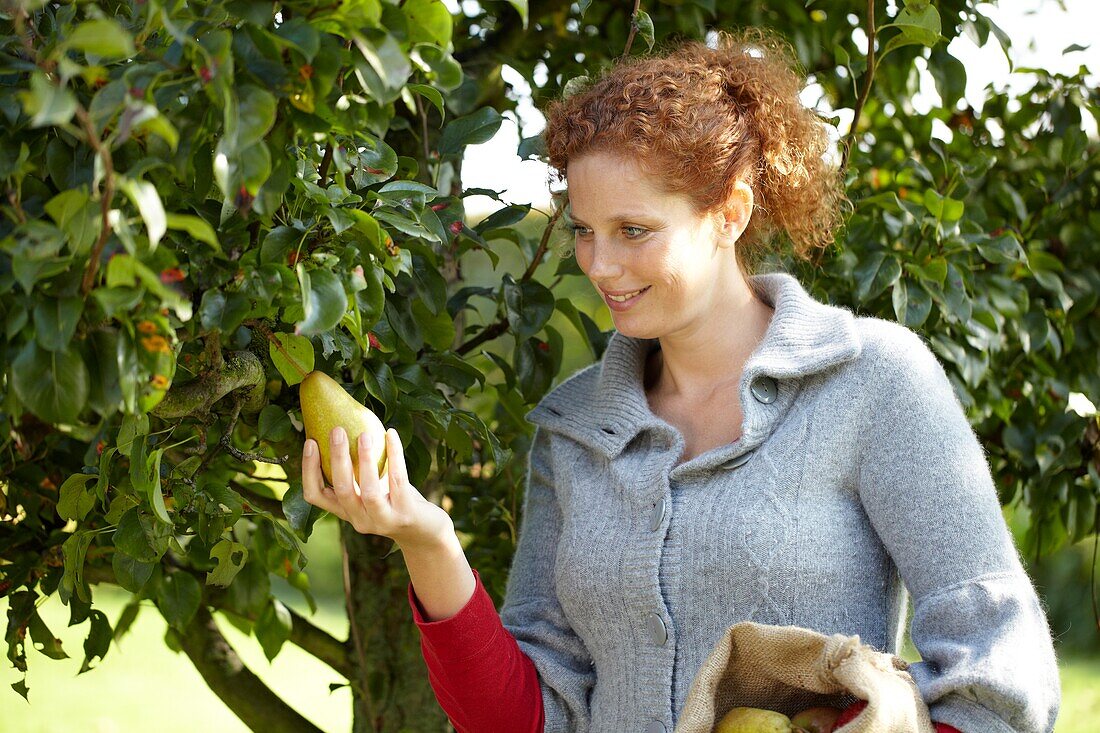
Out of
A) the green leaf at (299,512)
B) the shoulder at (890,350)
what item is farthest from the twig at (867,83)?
the green leaf at (299,512)

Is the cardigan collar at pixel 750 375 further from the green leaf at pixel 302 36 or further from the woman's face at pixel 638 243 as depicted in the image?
the green leaf at pixel 302 36

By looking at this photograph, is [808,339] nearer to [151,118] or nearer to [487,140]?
[487,140]

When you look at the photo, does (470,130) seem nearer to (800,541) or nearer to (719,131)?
Answer: (719,131)

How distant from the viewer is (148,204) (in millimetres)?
771

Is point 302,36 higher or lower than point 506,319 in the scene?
higher

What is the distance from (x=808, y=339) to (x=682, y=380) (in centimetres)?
22

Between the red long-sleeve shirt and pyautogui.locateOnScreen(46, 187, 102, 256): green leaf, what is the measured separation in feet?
2.54

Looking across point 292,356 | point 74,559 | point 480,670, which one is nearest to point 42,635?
point 74,559

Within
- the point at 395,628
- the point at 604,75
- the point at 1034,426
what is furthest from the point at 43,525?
the point at 1034,426

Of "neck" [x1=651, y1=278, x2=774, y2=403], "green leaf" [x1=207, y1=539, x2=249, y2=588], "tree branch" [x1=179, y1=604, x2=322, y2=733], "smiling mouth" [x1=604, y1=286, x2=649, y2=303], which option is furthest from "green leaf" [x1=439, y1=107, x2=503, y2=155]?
"tree branch" [x1=179, y1=604, x2=322, y2=733]

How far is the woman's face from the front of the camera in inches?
56.3

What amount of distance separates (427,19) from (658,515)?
728 millimetres

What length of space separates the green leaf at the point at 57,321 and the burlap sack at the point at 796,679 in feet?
2.33

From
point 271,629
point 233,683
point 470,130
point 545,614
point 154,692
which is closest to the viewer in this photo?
point 470,130
